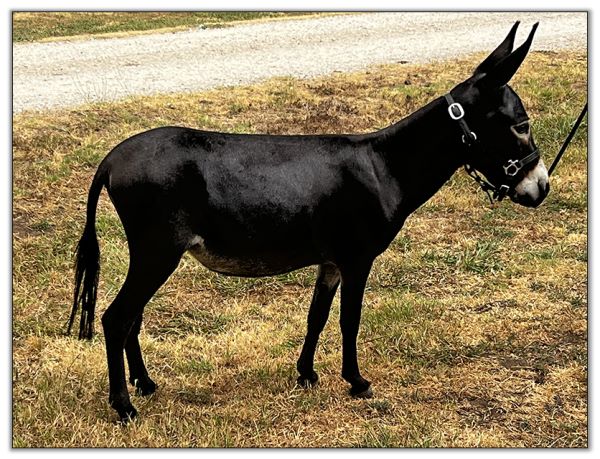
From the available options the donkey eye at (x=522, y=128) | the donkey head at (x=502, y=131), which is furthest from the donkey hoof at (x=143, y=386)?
the donkey eye at (x=522, y=128)

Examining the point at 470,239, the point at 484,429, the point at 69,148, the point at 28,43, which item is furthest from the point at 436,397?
the point at 28,43

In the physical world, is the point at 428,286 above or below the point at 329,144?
below

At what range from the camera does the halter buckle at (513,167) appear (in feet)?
14.8

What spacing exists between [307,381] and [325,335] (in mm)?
751

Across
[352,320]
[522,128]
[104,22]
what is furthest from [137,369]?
[104,22]

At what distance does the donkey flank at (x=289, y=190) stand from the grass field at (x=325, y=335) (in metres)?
0.33

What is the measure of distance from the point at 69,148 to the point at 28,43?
578cm

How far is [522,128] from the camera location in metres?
4.48

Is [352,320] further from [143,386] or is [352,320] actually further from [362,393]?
[143,386]

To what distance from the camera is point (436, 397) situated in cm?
493

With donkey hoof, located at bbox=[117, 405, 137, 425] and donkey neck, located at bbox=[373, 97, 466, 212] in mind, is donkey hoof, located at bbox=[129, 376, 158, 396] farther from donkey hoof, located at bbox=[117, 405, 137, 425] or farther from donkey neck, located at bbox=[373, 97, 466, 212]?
donkey neck, located at bbox=[373, 97, 466, 212]

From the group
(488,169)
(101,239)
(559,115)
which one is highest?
(488,169)

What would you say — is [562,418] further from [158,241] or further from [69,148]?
[69,148]

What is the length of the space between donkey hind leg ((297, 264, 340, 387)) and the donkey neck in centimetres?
62
